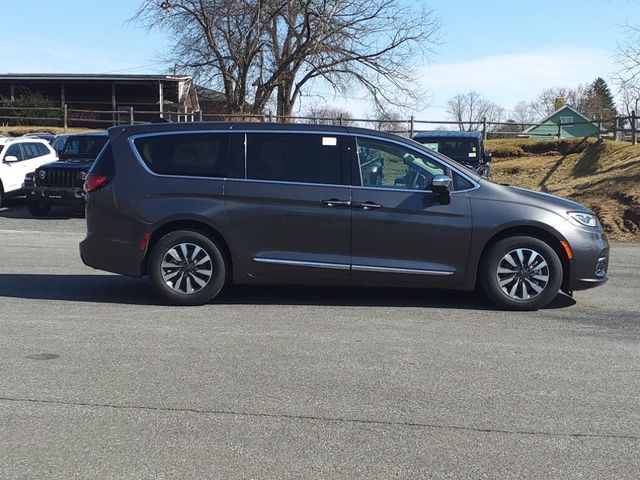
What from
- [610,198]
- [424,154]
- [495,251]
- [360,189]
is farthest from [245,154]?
[610,198]

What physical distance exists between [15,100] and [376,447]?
40640 millimetres

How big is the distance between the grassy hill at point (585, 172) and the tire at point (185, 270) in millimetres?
10077

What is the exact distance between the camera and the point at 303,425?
4.62m

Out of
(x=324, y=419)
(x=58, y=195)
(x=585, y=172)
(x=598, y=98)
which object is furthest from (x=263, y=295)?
(x=598, y=98)

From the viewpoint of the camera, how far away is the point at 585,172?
82.4ft

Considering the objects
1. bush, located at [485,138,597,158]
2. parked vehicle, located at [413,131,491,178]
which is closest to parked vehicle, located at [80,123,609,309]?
parked vehicle, located at [413,131,491,178]


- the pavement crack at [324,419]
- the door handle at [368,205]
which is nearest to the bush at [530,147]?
the door handle at [368,205]

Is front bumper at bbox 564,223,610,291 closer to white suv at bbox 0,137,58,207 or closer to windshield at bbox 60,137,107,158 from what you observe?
windshield at bbox 60,137,107,158

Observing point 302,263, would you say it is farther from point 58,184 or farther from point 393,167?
point 58,184

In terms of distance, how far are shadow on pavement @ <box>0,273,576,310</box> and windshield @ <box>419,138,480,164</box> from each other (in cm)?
1057

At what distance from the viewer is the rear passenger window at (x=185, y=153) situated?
7.82 metres

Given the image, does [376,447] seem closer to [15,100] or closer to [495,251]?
[495,251]

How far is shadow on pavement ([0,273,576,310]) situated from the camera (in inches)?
318

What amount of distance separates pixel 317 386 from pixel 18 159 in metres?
15.9
